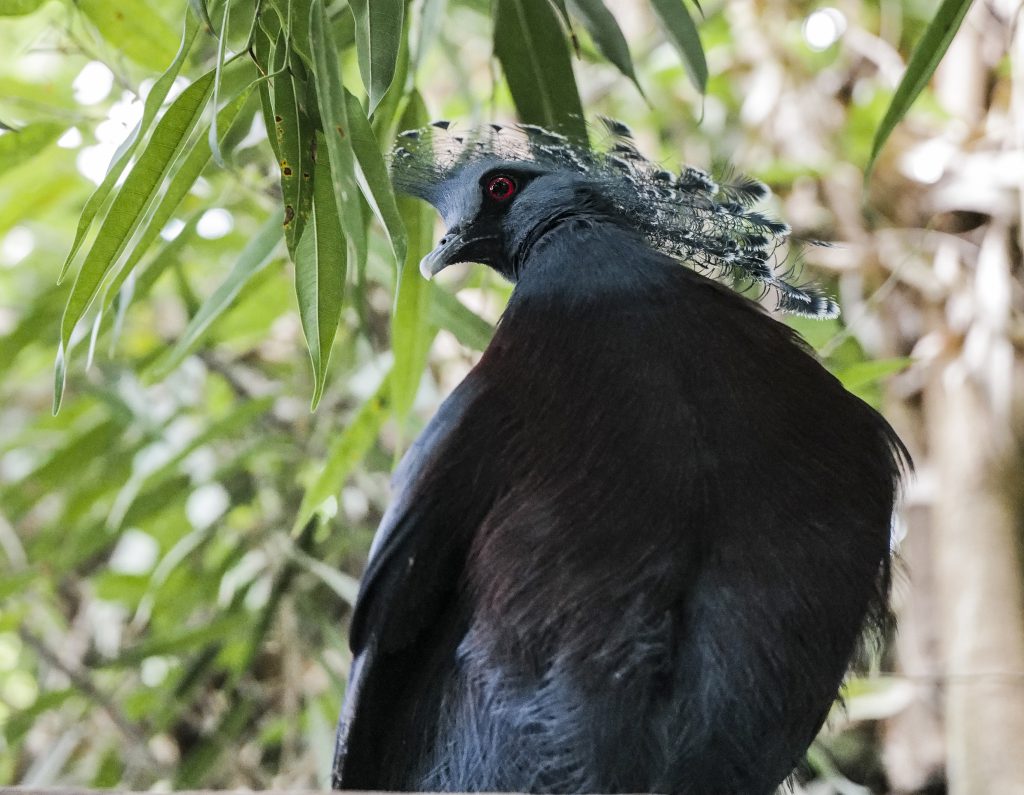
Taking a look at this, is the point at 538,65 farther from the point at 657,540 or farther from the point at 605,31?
the point at 657,540

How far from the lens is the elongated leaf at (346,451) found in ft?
5.84

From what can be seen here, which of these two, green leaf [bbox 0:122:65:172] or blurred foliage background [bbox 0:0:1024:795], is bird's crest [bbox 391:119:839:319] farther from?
green leaf [bbox 0:122:65:172]

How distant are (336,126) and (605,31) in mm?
535

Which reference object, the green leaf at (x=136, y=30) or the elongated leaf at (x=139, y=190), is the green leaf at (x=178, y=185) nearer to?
the elongated leaf at (x=139, y=190)

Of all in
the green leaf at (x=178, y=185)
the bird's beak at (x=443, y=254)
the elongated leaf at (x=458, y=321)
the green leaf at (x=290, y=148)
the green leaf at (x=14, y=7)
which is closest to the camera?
the green leaf at (x=290, y=148)

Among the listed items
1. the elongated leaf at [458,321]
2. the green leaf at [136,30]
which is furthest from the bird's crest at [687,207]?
the green leaf at [136,30]

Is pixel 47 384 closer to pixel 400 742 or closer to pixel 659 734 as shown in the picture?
pixel 400 742

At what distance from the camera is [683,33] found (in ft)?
4.67

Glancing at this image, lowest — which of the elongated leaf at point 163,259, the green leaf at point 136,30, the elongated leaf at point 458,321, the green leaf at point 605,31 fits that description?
the elongated leaf at point 458,321

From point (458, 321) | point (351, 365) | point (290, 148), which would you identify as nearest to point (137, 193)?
point (290, 148)

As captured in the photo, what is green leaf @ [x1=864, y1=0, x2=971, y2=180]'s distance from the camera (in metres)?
1.25

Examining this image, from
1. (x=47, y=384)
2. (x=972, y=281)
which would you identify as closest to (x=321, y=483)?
(x=972, y=281)

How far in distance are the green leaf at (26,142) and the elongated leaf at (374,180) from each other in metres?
0.82

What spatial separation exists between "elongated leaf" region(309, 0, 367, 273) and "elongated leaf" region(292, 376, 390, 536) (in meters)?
0.71
